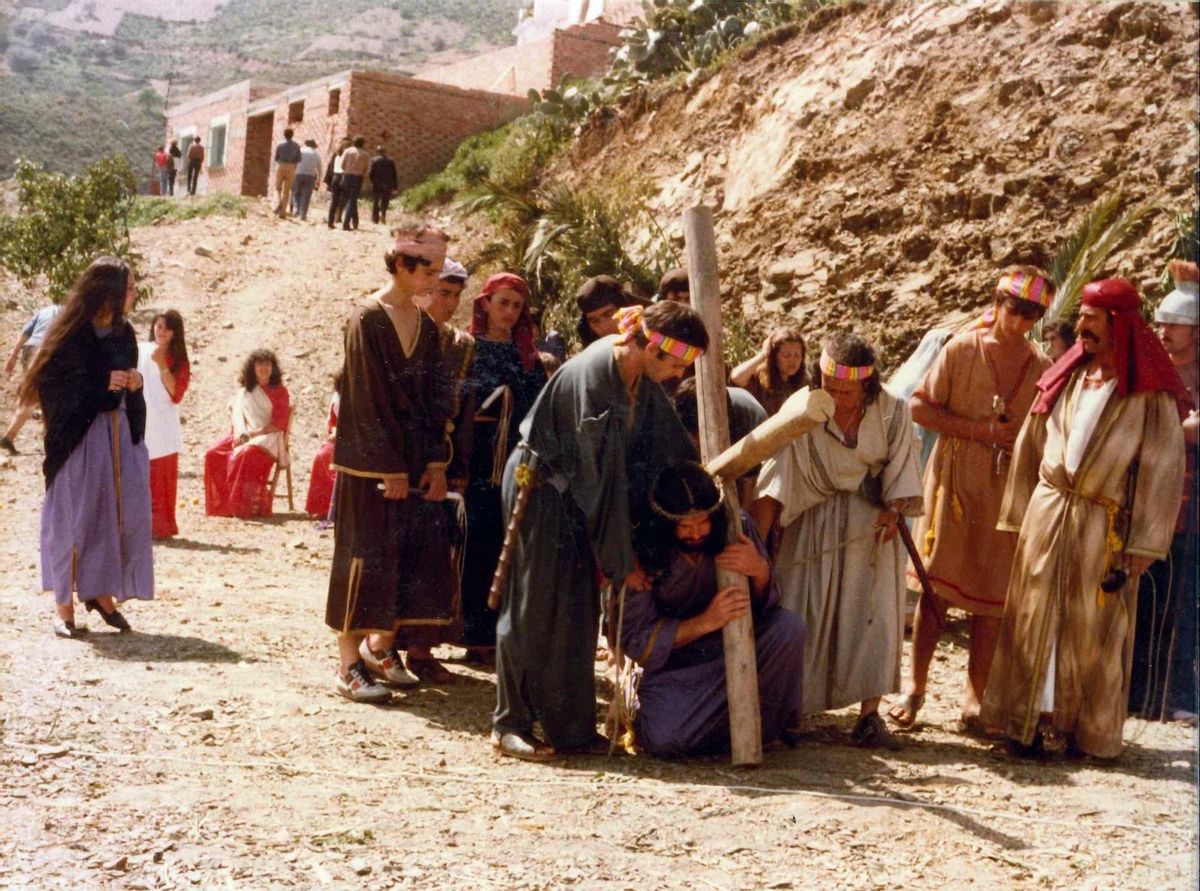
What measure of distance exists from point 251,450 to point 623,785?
758cm

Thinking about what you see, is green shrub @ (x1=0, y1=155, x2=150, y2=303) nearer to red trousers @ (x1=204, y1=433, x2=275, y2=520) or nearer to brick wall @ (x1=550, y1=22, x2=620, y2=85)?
red trousers @ (x1=204, y1=433, x2=275, y2=520)

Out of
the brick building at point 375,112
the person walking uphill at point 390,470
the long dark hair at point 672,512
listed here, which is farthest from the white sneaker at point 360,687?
the brick building at point 375,112

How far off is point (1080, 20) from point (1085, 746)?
30.7 feet

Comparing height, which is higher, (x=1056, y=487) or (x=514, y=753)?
(x=1056, y=487)

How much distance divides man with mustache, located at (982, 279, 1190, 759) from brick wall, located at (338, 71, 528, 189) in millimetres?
19623

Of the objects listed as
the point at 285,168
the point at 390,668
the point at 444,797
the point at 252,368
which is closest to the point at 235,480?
the point at 252,368

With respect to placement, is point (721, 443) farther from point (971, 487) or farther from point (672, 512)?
point (971, 487)

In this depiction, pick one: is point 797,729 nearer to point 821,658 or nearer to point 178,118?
point 821,658

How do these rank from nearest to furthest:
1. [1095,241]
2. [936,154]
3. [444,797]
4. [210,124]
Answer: [444,797] < [1095,241] < [936,154] < [210,124]

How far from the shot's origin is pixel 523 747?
4.82m

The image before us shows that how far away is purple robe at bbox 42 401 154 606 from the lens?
6.38 metres

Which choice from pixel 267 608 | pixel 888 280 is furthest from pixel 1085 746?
pixel 888 280

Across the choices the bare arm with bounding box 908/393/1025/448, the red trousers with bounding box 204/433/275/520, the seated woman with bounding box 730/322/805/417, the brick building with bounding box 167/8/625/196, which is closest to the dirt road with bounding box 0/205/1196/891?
the bare arm with bounding box 908/393/1025/448

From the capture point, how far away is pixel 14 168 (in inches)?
671
